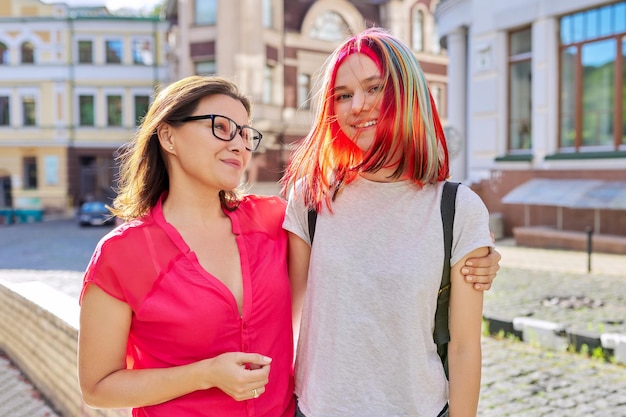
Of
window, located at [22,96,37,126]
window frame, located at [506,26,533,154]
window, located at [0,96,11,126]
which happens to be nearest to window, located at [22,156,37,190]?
window, located at [22,96,37,126]

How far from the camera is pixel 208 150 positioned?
2.03 metres

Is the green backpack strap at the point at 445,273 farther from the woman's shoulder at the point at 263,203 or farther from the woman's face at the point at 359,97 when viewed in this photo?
the woman's shoulder at the point at 263,203

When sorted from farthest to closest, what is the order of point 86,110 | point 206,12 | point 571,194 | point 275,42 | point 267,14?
1. point 86,110
2. point 275,42
3. point 267,14
4. point 206,12
5. point 571,194

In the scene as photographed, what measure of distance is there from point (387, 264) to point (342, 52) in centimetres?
63

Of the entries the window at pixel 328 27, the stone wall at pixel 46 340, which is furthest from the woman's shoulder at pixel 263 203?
the window at pixel 328 27

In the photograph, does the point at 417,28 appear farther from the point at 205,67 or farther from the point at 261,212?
the point at 261,212

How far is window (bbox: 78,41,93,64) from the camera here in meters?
36.0

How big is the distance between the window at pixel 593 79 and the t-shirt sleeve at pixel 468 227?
1378cm

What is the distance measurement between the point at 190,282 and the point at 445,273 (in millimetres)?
724

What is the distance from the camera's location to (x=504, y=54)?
1648cm

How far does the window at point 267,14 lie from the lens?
26328 mm

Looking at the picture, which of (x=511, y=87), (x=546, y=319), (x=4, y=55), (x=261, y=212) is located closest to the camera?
(x=261, y=212)

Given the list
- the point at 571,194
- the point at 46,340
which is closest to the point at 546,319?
the point at 46,340

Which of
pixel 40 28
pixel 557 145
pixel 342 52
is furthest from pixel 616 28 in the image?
pixel 40 28
